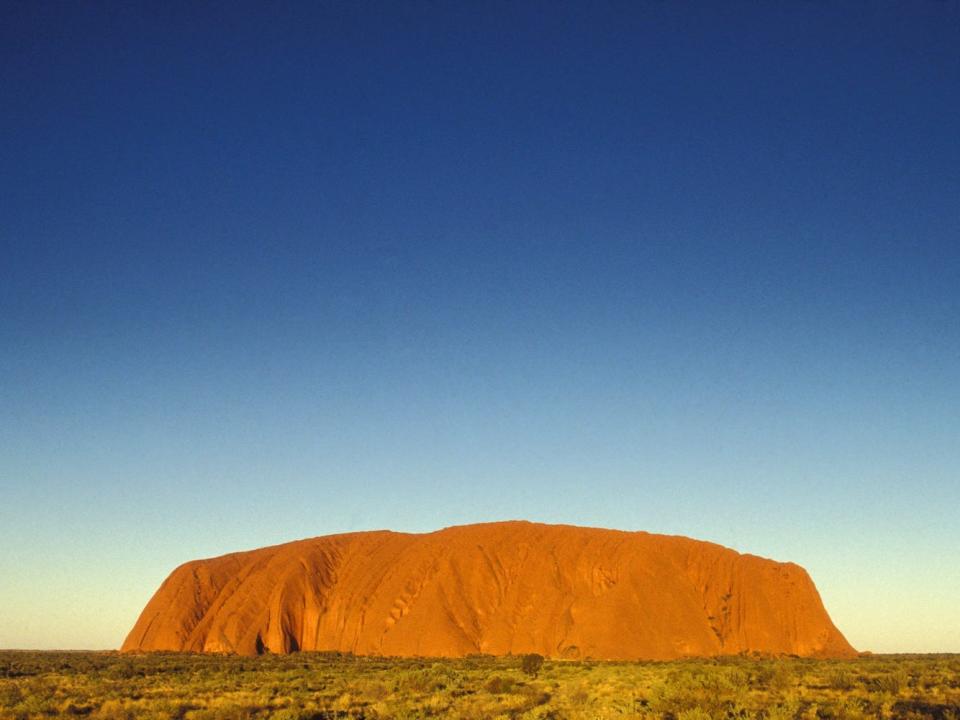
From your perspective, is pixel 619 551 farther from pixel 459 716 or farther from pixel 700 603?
pixel 459 716

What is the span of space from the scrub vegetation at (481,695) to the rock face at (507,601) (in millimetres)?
20251

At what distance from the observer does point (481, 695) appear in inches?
993

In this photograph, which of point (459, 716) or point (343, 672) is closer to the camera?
point (459, 716)

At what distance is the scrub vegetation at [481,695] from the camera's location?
18625 mm

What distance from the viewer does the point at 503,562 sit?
6347cm

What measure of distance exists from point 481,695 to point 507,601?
35129 millimetres

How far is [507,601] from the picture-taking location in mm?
59438

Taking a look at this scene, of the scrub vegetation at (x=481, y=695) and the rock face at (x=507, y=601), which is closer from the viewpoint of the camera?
the scrub vegetation at (x=481, y=695)

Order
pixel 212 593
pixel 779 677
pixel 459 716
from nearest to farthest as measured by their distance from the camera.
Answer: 1. pixel 459 716
2. pixel 779 677
3. pixel 212 593

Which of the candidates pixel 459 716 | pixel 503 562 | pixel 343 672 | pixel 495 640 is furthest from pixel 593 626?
pixel 459 716

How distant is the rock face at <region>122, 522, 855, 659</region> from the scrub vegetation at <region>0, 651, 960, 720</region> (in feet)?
66.4

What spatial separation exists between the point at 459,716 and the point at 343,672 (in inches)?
716

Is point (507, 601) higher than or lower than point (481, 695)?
higher

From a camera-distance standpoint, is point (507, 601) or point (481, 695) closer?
point (481, 695)
